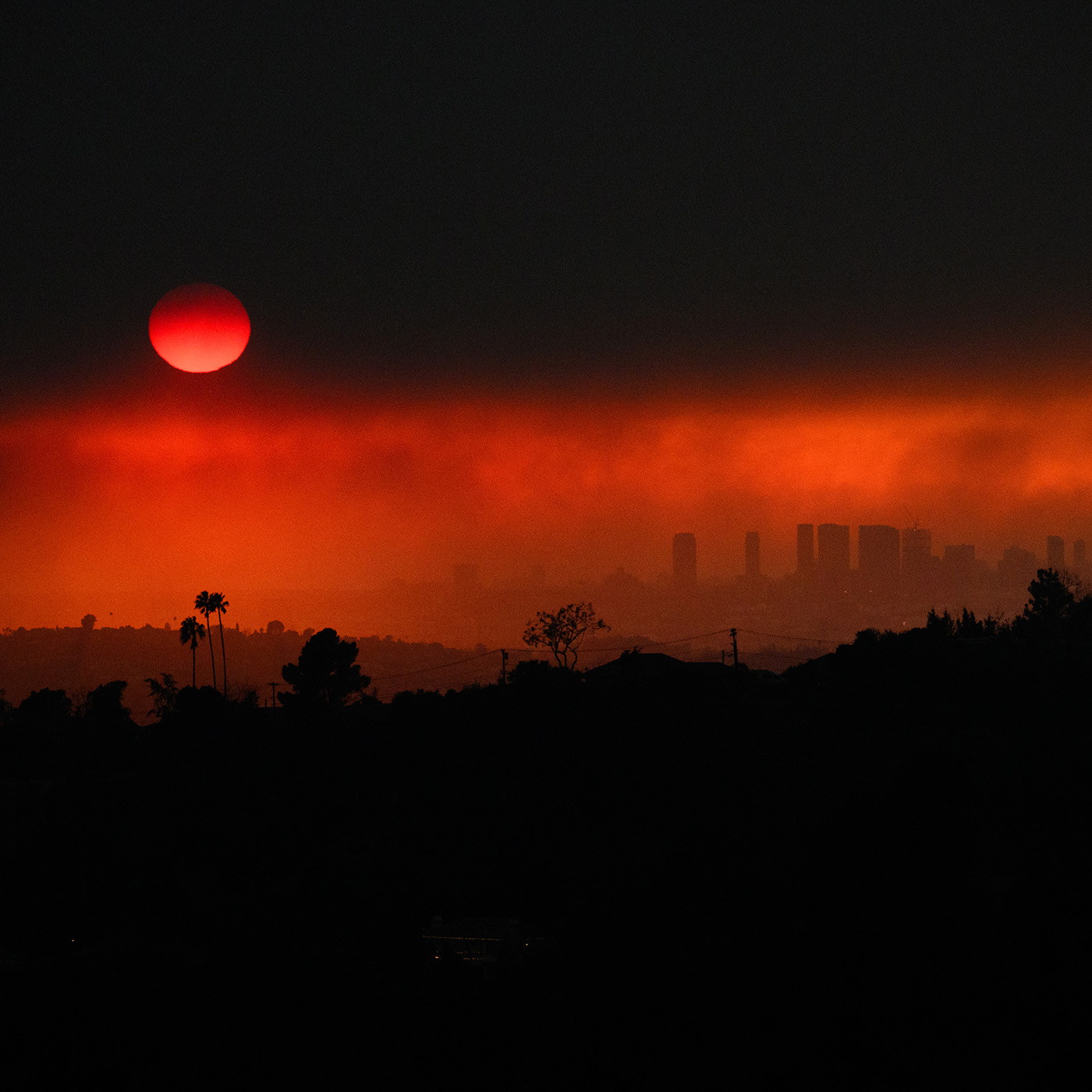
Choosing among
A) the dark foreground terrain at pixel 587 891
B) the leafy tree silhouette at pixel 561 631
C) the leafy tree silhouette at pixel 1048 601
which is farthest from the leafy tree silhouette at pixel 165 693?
the leafy tree silhouette at pixel 1048 601

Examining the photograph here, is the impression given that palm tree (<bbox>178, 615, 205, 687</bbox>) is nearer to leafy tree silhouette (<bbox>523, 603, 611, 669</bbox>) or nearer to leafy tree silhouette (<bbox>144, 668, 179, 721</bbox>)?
leafy tree silhouette (<bbox>144, 668, 179, 721</bbox>)

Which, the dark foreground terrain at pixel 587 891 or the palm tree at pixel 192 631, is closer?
the dark foreground terrain at pixel 587 891

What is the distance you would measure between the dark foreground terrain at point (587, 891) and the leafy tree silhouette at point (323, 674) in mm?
28092

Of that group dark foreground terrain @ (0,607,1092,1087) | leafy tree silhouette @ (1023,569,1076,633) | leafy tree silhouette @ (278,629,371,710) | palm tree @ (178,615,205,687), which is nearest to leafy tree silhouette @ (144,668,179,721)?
palm tree @ (178,615,205,687)

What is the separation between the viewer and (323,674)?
321ft

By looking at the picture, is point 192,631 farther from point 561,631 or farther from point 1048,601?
point 1048,601

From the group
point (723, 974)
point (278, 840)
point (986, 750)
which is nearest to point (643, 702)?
point (986, 750)

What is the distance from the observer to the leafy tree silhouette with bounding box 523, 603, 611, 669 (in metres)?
113

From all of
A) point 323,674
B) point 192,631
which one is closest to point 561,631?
point 323,674

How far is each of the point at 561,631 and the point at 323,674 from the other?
27.4m

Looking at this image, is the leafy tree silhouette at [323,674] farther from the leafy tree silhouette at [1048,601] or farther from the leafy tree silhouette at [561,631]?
the leafy tree silhouette at [1048,601]

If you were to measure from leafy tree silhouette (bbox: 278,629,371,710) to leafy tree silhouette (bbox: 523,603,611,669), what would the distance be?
21.1m

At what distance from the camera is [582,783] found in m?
51.9

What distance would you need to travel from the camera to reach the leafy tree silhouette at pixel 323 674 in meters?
97.1
